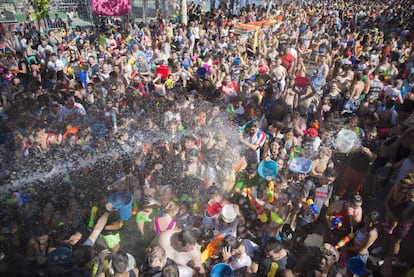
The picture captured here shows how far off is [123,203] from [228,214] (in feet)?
4.41

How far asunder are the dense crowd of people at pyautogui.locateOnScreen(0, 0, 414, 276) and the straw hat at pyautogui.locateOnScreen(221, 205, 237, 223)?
0.08 feet

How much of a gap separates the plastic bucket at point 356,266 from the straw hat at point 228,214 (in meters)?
1.27

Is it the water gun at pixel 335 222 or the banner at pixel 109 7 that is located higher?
the banner at pixel 109 7

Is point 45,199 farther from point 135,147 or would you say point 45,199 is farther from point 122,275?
point 122,275

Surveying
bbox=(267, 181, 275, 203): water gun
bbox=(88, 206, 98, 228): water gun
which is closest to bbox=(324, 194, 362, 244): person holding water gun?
bbox=(267, 181, 275, 203): water gun

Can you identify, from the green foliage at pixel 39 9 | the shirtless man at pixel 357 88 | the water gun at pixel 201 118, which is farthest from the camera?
the green foliage at pixel 39 9

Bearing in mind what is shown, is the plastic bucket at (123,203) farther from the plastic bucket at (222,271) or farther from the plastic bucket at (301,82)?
the plastic bucket at (301,82)

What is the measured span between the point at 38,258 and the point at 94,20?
14.5 m

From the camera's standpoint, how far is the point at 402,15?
727 inches

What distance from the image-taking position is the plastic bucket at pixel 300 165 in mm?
4398

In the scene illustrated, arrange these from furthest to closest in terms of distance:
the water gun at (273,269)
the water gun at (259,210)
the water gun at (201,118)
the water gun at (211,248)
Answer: the water gun at (201,118), the water gun at (259,210), the water gun at (211,248), the water gun at (273,269)

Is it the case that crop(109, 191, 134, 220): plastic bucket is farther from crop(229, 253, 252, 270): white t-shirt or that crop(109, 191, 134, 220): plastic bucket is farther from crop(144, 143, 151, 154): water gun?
crop(229, 253, 252, 270): white t-shirt

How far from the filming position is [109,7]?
13.3 m

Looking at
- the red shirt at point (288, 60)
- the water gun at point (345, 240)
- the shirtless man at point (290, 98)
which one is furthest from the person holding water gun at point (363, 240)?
the red shirt at point (288, 60)
